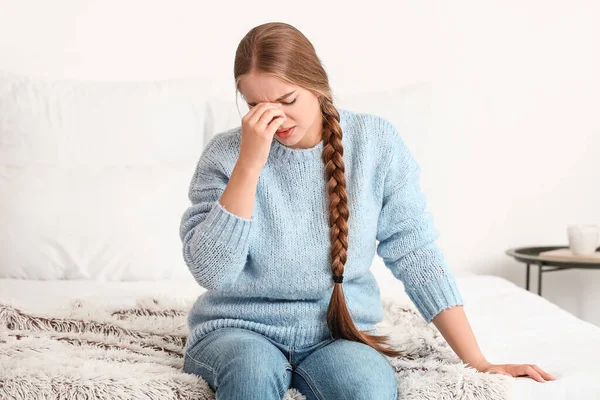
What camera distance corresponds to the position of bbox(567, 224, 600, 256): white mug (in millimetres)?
2350

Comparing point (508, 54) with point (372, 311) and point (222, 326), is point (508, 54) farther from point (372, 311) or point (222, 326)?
point (222, 326)

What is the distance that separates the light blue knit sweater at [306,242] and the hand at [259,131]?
10 cm

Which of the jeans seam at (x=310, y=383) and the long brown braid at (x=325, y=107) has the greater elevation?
the long brown braid at (x=325, y=107)

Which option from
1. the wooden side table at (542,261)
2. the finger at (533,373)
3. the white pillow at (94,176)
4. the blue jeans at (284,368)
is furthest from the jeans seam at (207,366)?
the wooden side table at (542,261)

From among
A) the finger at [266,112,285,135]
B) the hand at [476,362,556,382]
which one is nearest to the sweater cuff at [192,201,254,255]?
the finger at [266,112,285,135]

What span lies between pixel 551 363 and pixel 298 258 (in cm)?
48

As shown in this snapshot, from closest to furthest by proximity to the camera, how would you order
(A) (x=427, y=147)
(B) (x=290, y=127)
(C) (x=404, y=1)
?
(B) (x=290, y=127)
(A) (x=427, y=147)
(C) (x=404, y=1)

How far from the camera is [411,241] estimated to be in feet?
4.89

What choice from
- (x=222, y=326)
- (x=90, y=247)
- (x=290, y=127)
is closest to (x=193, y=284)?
(x=90, y=247)

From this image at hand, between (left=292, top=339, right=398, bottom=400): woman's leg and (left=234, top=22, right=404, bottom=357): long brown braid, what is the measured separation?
0.21 feet

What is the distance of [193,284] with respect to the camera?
2.11 meters

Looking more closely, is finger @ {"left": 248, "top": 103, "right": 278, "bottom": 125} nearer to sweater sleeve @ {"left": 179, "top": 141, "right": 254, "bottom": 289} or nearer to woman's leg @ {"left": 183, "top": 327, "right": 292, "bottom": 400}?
sweater sleeve @ {"left": 179, "top": 141, "right": 254, "bottom": 289}

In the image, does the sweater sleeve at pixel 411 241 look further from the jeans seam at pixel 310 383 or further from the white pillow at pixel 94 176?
the white pillow at pixel 94 176

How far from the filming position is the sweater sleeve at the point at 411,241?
1.46 meters
